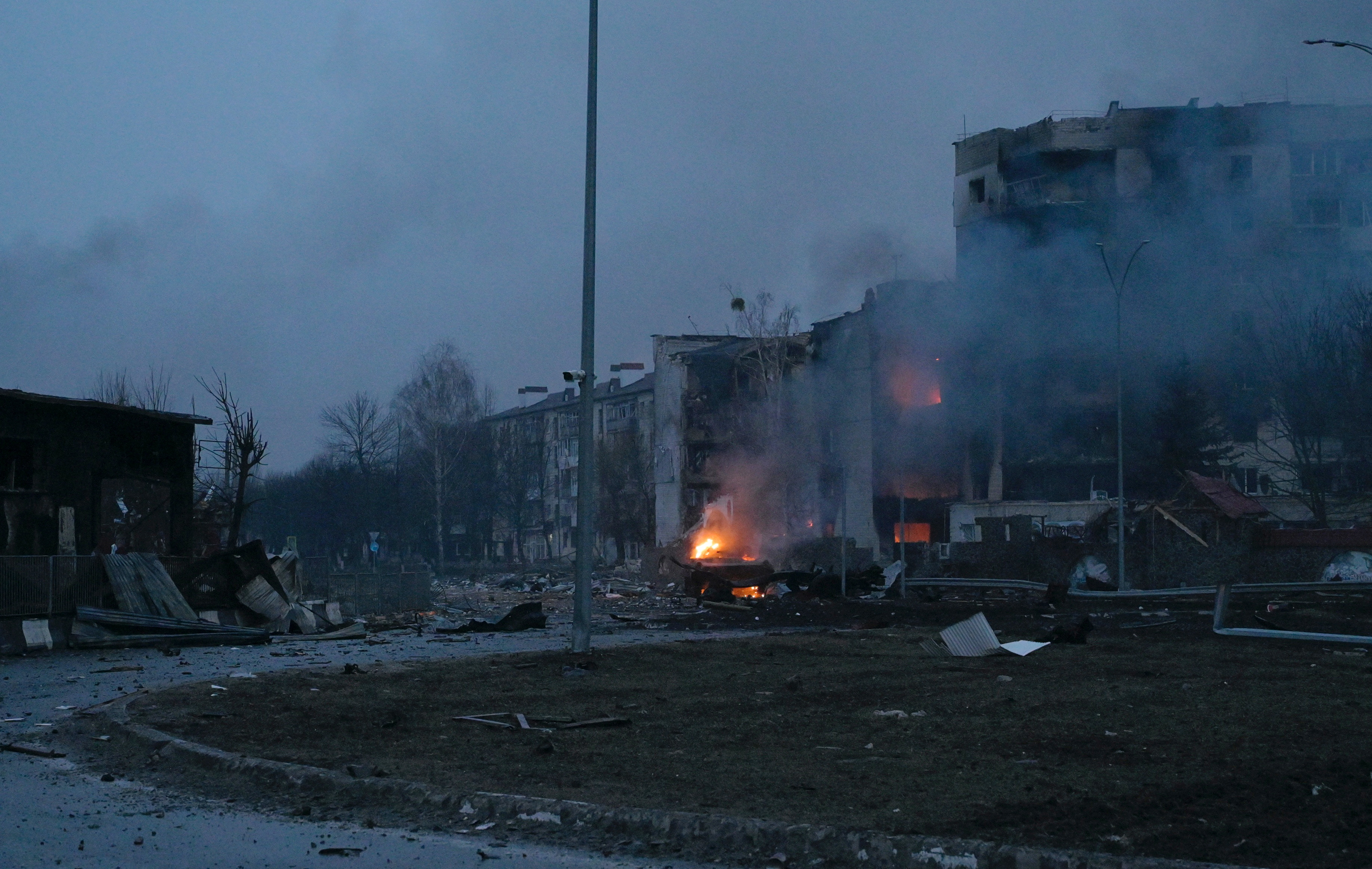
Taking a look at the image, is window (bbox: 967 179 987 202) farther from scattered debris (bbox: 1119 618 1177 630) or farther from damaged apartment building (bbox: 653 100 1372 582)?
scattered debris (bbox: 1119 618 1177 630)

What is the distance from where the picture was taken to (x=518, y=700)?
11773mm

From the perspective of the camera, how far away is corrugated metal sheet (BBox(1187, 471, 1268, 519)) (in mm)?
37531

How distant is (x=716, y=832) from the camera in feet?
19.8

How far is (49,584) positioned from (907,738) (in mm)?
15902

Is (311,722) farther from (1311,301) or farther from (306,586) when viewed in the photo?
(1311,301)

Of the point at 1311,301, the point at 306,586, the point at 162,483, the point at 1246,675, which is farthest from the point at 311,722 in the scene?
the point at 1311,301

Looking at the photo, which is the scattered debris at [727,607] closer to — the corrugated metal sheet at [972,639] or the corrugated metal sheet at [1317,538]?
the corrugated metal sheet at [972,639]

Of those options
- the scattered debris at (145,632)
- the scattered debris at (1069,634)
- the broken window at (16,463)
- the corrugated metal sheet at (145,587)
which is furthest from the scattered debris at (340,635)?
the scattered debris at (1069,634)

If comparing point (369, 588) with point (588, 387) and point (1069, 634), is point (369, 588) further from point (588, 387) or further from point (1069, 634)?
point (1069, 634)

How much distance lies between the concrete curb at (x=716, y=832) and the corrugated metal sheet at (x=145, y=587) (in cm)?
→ 1422

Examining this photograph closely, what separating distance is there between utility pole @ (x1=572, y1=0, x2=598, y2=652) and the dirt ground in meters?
0.68

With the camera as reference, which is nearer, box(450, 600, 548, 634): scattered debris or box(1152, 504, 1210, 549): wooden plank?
box(450, 600, 548, 634): scattered debris

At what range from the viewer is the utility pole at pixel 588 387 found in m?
15.8

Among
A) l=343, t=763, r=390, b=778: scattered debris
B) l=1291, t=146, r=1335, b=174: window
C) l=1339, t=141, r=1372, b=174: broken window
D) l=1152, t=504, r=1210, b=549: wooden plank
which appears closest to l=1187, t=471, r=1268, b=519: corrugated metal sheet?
l=1152, t=504, r=1210, b=549: wooden plank
